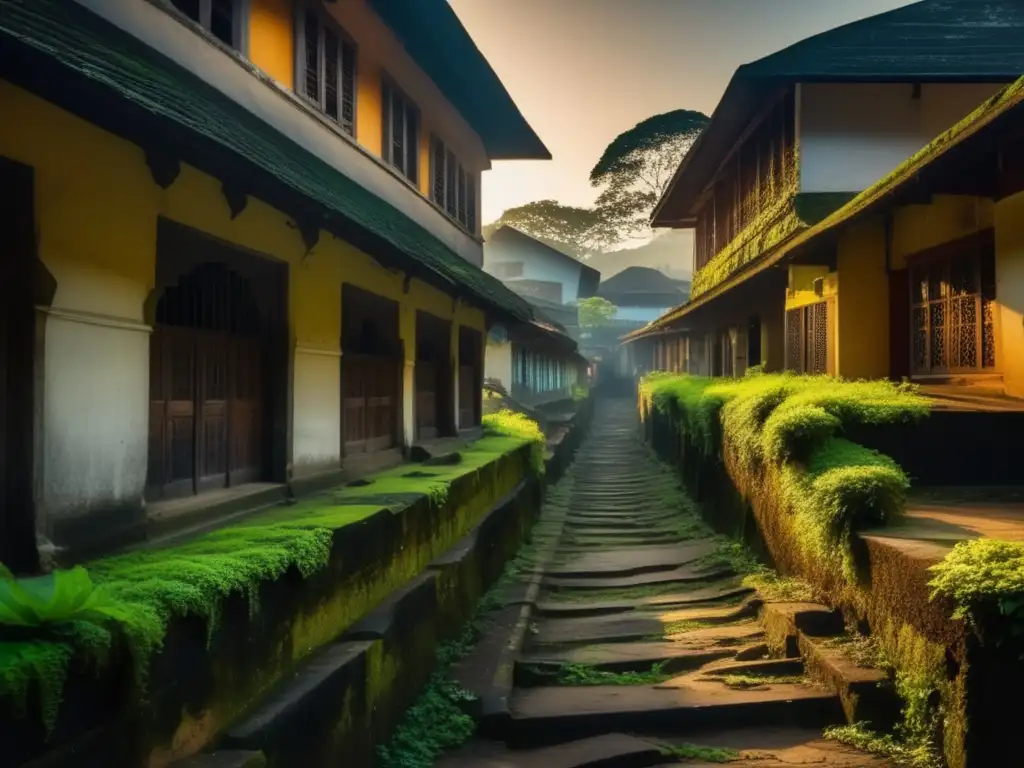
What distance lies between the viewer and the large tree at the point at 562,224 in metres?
53.0

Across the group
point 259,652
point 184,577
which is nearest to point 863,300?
point 259,652

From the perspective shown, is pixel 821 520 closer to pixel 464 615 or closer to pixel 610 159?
pixel 464 615

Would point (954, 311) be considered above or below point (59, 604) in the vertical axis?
above

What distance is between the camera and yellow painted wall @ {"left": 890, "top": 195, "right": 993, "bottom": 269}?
8.55 m

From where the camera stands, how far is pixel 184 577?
10.7 feet

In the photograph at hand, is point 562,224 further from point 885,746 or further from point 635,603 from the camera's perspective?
point 885,746

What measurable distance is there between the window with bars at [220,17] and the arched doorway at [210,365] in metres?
1.84

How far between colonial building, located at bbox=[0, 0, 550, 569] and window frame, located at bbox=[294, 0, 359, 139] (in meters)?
0.03

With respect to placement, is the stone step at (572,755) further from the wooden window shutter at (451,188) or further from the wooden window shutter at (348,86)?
the wooden window shutter at (451,188)

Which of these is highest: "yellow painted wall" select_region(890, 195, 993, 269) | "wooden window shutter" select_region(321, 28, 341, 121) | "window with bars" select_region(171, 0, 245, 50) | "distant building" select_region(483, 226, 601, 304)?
"distant building" select_region(483, 226, 601, 304)

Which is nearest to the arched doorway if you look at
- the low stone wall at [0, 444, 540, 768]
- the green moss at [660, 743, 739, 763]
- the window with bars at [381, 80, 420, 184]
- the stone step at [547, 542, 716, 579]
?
the low stone wall at [0, 444, 540, 768]

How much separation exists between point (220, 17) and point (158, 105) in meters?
3.06

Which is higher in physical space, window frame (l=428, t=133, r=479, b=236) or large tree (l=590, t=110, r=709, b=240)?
large tree (l=590, t=110, r=709, b=240)

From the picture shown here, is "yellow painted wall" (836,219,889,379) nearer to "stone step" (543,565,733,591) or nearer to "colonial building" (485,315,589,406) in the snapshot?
"stone step" (543,565,733,591)
